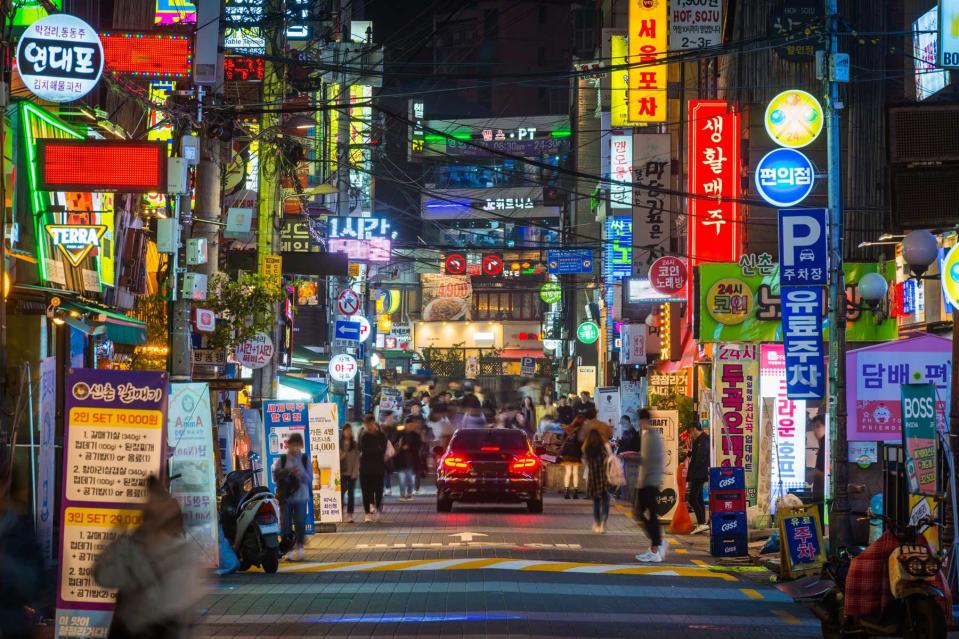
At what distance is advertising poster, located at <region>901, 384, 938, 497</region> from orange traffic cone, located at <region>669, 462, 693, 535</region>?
10.5m

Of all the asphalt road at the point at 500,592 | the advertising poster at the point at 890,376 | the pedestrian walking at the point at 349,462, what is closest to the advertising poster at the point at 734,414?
the asphalt road at the point at 500,592

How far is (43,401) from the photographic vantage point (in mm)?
13430

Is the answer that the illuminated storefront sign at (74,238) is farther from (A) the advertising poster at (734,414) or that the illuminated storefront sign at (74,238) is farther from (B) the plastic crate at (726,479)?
(A) the advertising poster at (734,414)

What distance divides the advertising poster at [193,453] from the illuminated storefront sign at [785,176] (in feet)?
38.2

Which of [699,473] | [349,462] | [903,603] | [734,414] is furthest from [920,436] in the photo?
[349,462]

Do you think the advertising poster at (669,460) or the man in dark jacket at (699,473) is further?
the advertising poster at (669,460)

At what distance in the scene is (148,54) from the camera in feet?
68.7

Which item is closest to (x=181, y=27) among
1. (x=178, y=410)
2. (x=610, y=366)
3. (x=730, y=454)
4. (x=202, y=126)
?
(x=202, y=126)

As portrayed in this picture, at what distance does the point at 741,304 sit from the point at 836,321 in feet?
20.9

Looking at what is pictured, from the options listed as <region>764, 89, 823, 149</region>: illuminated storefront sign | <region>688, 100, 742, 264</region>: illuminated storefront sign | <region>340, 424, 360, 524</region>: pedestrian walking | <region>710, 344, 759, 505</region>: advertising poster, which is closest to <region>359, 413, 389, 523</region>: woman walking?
<region>340, 424, 360, 524</region>: pedestrian walking

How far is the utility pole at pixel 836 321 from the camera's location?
58.6ft

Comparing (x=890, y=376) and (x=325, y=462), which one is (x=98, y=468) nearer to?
(x=890, y=376)

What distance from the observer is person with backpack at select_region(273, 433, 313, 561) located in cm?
1898

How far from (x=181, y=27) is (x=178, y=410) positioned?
861cm
